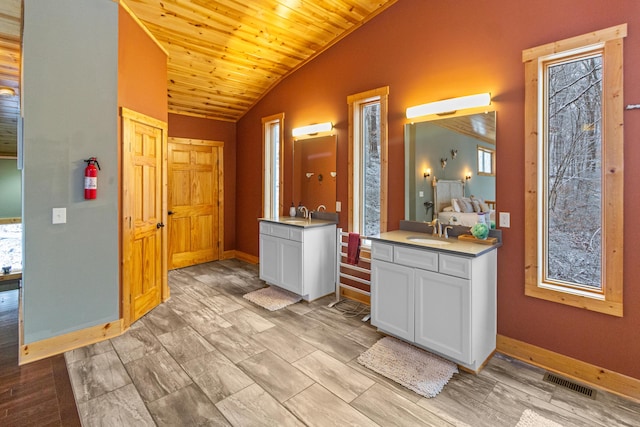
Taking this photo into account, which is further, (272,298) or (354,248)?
(272,298)

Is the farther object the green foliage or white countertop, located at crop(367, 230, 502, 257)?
the green foliage

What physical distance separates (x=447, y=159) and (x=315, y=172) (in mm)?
1831

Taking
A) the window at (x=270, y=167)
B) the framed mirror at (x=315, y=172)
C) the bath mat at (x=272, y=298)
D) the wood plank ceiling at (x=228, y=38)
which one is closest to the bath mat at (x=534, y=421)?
the bath mat at (x=272, y=298)

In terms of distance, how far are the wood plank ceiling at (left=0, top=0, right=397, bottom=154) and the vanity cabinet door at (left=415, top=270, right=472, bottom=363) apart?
2883 mm

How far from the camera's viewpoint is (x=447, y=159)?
9.75ft

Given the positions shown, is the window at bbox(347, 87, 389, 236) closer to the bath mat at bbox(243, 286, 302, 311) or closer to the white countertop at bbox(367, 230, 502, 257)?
the white countertop at bbox(367, 230, 502, 257)

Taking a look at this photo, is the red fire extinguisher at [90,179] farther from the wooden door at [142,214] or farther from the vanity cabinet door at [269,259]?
the vanity cabinet door at [269,259]

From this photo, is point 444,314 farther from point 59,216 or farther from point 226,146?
point 226,146

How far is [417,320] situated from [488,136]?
65.0 inches

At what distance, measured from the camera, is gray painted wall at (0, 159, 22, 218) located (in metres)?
7.99

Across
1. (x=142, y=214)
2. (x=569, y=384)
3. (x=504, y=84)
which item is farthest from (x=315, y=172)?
(x=569, y=384)

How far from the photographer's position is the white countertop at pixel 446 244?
2311mm

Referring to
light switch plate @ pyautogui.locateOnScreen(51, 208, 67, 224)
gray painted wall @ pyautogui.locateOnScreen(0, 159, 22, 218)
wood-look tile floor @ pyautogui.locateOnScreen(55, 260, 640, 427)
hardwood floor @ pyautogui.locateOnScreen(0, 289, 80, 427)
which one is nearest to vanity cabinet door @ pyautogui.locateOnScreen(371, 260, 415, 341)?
wood-look tile floor @ pyautogui.locateOnScreen(55, 260, 640, 427)

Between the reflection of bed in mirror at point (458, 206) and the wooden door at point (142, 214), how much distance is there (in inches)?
117
